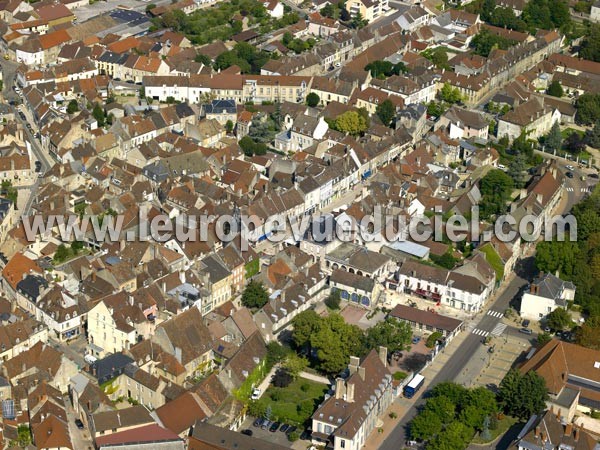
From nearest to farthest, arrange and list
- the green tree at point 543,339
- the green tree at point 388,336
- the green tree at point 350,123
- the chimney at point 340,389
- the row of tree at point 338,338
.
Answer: the chimney at point 340,389
the row of tree at point 338,338
the green tree at point 388,336
the green tree at point 543,339
the green tree at point 350,123

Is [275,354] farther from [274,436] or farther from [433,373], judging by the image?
[433,373]

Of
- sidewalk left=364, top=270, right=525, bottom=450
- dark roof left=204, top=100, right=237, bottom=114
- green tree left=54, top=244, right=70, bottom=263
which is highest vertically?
dark roof left=204, top=100, right=237, bottom=114

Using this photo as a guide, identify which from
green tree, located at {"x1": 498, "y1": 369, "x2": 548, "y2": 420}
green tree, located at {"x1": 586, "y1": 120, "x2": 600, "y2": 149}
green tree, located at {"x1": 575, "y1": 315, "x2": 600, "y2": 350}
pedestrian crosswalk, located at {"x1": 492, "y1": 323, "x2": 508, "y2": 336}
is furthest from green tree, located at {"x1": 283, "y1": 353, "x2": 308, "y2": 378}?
green tree, located at {"x1": 586, "y1": 120, "x2": 600, "y2": 149}

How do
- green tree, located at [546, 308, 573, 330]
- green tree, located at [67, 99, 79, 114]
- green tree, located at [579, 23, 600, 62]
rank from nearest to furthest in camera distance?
green tree, located at [546, 308, 573, 330] < green tree, located at [67, 99, 79, 114] < green tree, located at [579, 23, 600, 62]

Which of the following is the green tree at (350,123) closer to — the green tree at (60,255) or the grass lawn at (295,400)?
the green tree at (60,255)

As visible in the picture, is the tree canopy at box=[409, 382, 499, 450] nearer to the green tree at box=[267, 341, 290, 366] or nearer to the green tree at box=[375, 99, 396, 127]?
the green tree at box=[267, 341, 290, 366]

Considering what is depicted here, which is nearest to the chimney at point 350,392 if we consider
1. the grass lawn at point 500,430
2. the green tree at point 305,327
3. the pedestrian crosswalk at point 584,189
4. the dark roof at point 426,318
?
the green tree at point 305,327

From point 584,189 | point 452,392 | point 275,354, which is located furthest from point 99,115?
point 452,392
